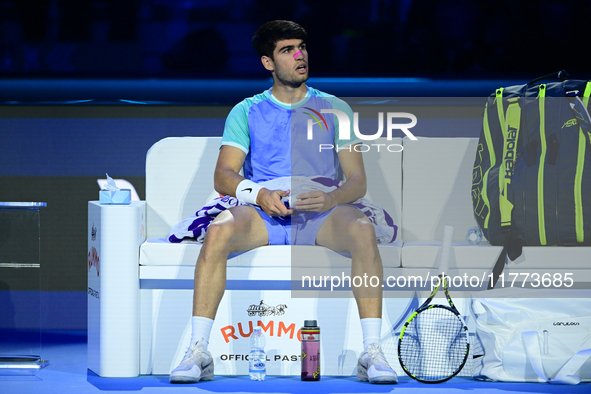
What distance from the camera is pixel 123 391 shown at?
2541 mm

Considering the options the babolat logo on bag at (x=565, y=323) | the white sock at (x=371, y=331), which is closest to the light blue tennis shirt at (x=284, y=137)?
the white sock at (x=371, y=331)

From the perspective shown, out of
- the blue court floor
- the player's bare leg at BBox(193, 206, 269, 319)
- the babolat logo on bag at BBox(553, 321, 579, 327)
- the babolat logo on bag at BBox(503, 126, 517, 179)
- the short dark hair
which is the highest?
the short dark hair

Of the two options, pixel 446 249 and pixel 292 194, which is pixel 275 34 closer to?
pixel 292 194

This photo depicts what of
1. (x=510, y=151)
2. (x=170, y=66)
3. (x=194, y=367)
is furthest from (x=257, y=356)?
(x=170, y=66)

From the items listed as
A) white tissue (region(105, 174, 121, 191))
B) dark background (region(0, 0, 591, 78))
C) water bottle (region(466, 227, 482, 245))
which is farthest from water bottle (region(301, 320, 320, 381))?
dark background (region(0, 0, 591, 78))

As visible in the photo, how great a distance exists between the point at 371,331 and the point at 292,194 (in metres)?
0.62

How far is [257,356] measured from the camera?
2762 millimetres

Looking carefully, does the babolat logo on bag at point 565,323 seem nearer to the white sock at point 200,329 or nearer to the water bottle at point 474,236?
the water bottle at point 474,236

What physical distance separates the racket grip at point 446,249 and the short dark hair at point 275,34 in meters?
1.08

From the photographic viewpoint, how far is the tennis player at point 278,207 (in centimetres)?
263

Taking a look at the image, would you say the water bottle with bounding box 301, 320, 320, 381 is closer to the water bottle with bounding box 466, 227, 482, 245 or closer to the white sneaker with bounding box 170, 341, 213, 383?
the white sneaker with bounding box 170, 341, 213, 383

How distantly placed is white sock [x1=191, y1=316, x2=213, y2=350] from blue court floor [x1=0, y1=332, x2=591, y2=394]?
0.16 m

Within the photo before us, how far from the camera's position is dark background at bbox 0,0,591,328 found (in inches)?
153

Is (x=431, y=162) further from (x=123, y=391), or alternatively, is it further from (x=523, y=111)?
(x=123, y=391)
